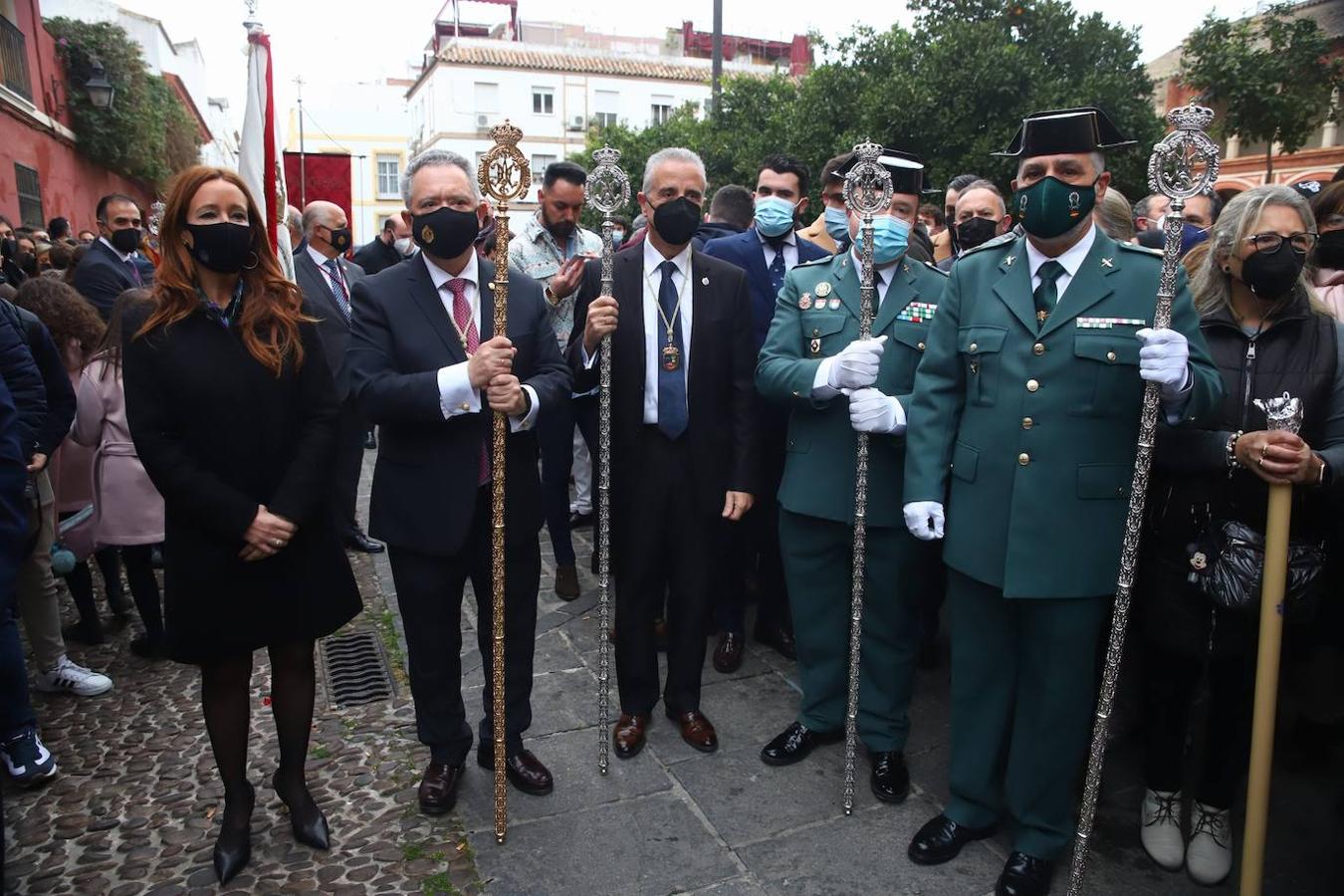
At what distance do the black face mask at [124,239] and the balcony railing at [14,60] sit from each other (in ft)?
27.4

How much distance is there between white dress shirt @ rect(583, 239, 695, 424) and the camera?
3654 mm

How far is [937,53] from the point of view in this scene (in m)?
15.7

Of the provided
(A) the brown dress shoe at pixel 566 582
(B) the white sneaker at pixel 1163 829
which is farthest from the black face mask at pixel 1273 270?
(A) the brown dress shoe at pixel 566 582

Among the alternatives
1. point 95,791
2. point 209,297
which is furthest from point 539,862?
point 209,297

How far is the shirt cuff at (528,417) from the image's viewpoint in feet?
10.5

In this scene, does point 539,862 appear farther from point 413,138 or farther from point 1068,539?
point 413,138

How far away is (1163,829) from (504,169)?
10.3ft

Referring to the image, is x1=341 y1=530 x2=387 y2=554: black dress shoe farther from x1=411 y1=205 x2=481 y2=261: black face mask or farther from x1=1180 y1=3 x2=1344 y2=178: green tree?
x1=1180 y1=3 x2=1344 y2=178: green tree

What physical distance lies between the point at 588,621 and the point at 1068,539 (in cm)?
295

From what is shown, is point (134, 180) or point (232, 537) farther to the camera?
point (134, 180)

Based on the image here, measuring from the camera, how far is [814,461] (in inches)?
139

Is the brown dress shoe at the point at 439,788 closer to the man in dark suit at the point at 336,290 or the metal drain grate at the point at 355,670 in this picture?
the metal drain grate at the point at 355,670

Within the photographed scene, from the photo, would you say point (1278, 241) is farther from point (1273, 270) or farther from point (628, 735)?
point (628, 735)

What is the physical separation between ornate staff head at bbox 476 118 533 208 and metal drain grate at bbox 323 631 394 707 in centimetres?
243
